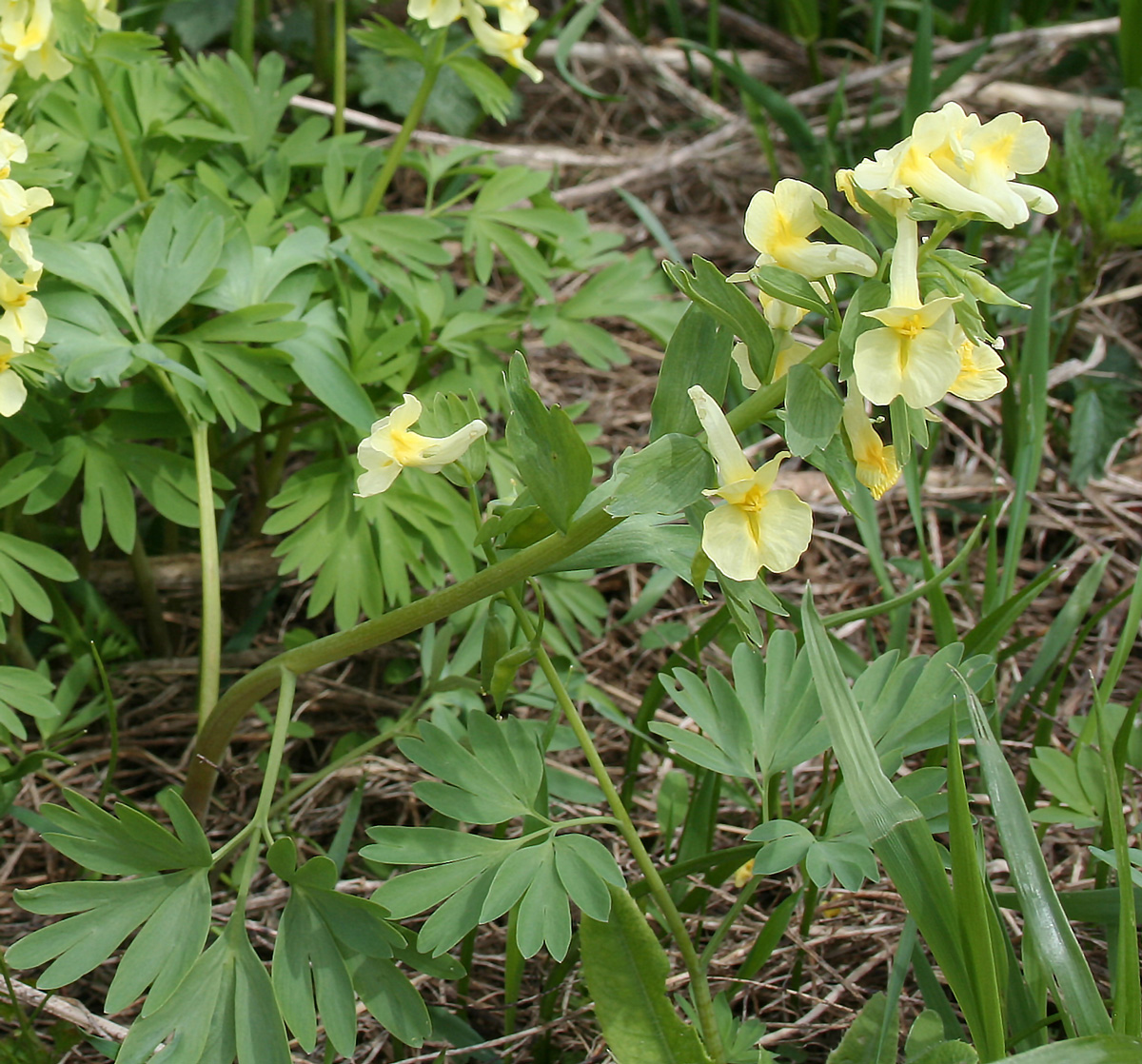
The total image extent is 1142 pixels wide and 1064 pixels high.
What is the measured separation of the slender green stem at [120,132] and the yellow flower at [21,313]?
42 centimetres

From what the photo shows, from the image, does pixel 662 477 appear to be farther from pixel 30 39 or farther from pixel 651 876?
pixel 30 39

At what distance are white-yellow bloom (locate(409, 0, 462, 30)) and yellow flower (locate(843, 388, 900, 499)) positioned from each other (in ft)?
3.18

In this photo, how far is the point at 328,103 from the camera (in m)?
2.60

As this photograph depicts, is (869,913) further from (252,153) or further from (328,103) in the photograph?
(328,103)

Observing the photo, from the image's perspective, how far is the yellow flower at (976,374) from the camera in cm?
91

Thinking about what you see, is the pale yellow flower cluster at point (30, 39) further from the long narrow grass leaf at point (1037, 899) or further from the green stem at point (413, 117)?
the long narrow grass leaf at point (1037, 899)

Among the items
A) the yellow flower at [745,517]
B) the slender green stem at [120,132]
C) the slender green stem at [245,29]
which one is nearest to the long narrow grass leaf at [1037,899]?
the yellow flower at [745,517]

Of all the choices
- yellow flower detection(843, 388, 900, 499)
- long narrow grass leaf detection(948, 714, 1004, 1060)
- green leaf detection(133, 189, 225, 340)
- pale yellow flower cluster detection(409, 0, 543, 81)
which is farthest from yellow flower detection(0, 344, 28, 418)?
long narrow grass leaf detection(948, 714, 1004, 1060)

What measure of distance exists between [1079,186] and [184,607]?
1873mm

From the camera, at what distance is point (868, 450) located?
0.94 m

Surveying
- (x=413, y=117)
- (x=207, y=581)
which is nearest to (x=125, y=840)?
(x=207, y=581)

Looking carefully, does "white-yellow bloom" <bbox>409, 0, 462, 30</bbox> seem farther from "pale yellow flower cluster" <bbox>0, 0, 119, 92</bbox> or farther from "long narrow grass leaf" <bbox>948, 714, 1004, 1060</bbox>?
"long narrow grass leaf" <bbox>948, 714, 1004, 1060</bbox>

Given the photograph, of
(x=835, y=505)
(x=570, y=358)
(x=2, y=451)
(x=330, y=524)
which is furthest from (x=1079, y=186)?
(x=2, y=451)

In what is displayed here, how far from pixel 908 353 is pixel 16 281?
935 millimetres
